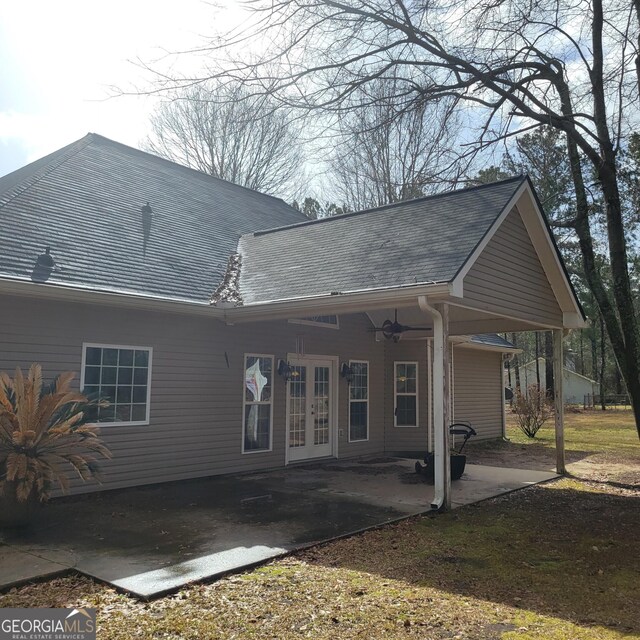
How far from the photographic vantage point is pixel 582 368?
53.9 meters

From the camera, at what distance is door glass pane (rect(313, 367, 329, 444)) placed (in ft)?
36.8

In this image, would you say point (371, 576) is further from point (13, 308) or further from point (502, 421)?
point (502, 421)

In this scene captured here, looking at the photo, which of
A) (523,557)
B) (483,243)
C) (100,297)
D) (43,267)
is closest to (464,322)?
(483,243)

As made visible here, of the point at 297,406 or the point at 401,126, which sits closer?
the point at 297,406

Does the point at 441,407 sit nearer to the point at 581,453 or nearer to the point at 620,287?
the point at 620,287

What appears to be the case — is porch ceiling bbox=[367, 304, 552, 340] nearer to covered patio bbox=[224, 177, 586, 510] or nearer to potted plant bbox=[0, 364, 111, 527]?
covered patio bbox=[224, 177, 586, 510]

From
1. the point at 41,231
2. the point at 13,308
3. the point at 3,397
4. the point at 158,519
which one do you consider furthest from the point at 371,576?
the point at 41,231

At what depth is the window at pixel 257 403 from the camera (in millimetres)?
9789

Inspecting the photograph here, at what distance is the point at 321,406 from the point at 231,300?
3557 millimetres

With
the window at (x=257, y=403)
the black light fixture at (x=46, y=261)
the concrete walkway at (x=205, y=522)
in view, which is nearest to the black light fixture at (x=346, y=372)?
the window at (x=257, y=403)

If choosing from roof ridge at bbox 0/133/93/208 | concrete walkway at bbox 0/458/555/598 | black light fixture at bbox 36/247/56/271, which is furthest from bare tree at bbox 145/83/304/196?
concrete walkway at bbox 0/458/555/598

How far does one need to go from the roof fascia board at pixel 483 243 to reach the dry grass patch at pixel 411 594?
2830mm

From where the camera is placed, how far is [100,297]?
7191 millimetres

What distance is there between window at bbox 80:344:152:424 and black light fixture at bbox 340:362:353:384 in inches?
179
